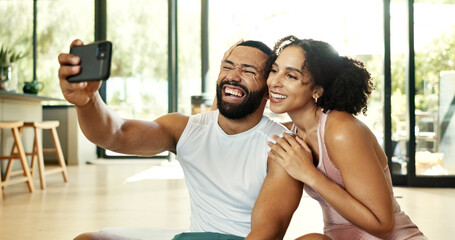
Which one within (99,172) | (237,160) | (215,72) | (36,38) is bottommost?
(99,172)

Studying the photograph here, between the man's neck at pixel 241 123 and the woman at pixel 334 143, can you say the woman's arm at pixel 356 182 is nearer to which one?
the woman at pixel 334 143

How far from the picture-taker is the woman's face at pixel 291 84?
57.8 inches

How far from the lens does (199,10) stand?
7.41 m

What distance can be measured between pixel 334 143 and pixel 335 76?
25 cm

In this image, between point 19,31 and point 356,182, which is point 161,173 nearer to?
point 19,31

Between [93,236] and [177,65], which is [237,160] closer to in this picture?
[93,236]

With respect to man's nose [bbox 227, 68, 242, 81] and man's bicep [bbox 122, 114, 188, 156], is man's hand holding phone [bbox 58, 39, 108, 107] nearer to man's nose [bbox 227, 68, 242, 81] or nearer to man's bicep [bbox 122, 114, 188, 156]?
man's bicep [bbox 122, 114, 188, 156]

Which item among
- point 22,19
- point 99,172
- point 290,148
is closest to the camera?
point 290,148

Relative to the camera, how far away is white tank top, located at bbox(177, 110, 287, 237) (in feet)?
5.30

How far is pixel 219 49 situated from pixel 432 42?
3.29 meters

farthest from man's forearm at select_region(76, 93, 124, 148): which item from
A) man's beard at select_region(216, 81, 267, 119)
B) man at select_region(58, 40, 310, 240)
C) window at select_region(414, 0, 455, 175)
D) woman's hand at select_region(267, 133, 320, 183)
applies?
window at select_region(414, 0, 455, 175)

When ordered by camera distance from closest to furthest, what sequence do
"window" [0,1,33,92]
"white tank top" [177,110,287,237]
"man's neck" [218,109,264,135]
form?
"white tank top" [177,110,287,237]
"man's neck" [218,109,264,135]
"window" [0,1,33,92]

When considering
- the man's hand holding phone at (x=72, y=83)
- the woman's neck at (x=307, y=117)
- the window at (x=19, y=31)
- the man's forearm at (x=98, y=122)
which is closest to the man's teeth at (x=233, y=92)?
the woman's neck at (x=307, y=117)

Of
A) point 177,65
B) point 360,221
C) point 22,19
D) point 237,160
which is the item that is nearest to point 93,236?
point 237,160
